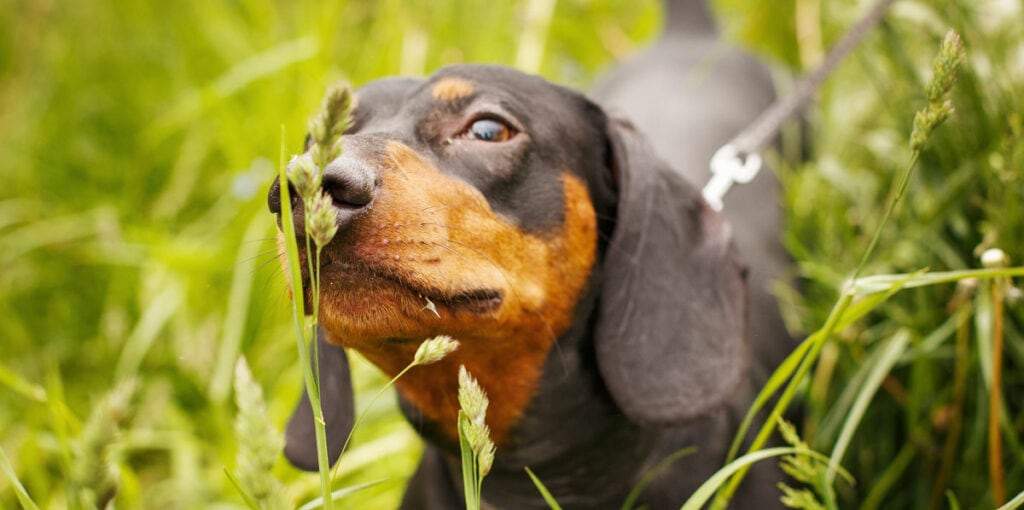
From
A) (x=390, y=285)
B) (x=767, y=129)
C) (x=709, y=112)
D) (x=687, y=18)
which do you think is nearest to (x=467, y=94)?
(x=390, y=285)

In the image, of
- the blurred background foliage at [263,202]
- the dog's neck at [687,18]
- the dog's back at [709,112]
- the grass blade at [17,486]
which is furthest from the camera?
the dog's neck at [687,18]

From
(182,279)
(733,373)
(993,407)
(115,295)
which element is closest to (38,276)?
(115,295)

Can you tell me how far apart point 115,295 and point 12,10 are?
2.40 meters

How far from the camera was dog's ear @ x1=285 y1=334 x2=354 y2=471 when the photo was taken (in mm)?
1993

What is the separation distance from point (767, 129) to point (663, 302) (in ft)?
3.05

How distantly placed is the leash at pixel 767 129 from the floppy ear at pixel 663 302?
0.54 metres

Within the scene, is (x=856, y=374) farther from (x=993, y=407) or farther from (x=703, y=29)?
(x=703, y=29)

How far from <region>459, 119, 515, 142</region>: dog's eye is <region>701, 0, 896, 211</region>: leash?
0.84m

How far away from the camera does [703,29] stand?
3.88 metres

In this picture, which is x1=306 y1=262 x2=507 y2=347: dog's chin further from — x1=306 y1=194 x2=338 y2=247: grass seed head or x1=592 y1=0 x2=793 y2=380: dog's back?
x1=592 y1=0 x2=793 y2=380: dog's back

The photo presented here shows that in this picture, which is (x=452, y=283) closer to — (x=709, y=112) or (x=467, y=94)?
(x=467, y=94)

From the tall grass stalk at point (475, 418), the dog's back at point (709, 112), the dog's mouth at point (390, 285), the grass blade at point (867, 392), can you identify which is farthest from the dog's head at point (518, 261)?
the dog's back at point (709, 112)

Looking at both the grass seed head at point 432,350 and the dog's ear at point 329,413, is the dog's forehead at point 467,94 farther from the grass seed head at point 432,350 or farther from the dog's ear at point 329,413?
the grass seed head at point 432,350

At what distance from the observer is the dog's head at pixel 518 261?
1.47 meters
